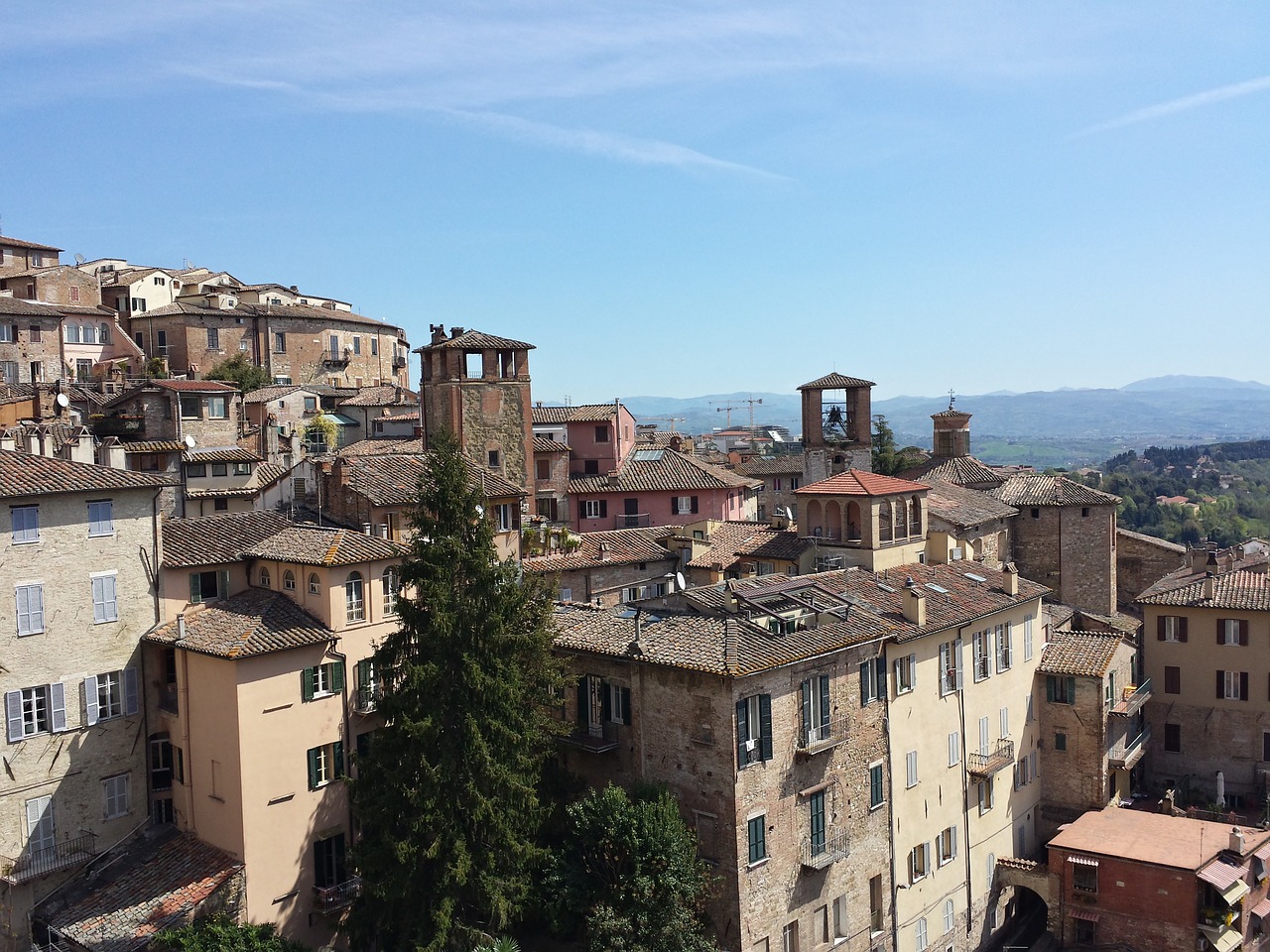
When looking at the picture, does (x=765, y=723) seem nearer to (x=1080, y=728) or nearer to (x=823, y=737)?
(x=823, y=737)

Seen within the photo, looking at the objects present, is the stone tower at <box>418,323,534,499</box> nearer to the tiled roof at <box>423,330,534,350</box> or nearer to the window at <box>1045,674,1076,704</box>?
the tiled roof at <box>423,330,534,350</box>

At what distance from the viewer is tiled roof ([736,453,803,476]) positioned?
6850 centimetres

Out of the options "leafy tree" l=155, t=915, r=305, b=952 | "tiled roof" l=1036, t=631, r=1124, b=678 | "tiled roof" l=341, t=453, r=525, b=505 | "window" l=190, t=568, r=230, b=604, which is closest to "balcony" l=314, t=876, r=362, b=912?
"leafy tree" l=155, t=915, r=305, b=952

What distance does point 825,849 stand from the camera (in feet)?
93.1

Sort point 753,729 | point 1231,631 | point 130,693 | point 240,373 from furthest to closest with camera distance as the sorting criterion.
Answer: point 240,373, point 1231,631, point 130,693, point 753,729

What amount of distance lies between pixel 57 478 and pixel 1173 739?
137 ft

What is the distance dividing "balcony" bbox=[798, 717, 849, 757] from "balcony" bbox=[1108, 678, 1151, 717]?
52.0 ft

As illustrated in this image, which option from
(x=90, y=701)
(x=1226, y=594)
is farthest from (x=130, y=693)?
(x=1226, y=594)

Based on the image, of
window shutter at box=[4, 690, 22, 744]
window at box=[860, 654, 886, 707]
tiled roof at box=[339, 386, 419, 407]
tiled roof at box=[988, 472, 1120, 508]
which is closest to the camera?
window shutter at box=[4, 690, 22, 744]

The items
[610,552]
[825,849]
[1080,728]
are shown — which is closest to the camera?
[825,849]

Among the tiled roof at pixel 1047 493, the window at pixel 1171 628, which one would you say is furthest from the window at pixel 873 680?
the tiled roof at pixel 1047 493

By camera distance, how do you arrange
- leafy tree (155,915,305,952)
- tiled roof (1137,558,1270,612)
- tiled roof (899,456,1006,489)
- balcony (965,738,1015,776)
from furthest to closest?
tiled roof (899,456,1006,489), tiled roof (1137,558,1270,612), balcony (965,738,1015,776), leafy tree (155,915,305,952)

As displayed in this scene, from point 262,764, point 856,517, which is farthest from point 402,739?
point 856,517

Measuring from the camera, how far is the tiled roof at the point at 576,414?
185 feet
